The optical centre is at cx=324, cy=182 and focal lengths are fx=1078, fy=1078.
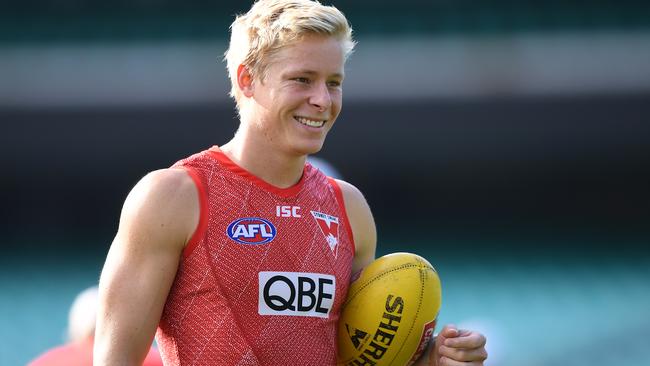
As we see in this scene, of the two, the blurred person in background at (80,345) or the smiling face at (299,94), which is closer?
the smiling face at (299,94)

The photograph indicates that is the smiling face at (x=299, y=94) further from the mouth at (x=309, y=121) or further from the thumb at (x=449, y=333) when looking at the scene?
the thumb at (x=449, y=333)

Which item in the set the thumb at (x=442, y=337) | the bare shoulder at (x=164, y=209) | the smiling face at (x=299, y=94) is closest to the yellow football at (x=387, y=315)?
the thumb at (x=442, y=337)

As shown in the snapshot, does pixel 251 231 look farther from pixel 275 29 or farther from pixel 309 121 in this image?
pixel 275 29

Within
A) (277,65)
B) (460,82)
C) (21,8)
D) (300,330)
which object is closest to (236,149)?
(277,65)

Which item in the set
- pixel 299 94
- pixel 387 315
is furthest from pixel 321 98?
pixel 387 315

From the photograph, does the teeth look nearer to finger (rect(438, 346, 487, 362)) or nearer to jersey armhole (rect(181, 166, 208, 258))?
jersey armhole (rect(181, 166, 208, 258))

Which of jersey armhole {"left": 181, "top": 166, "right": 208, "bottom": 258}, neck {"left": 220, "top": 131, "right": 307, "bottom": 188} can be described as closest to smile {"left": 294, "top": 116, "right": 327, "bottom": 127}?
neck {"left": 220, "top": 131, "right": 307, "bottom": 188}

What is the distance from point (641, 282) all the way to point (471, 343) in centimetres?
927

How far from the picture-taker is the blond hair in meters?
2.99

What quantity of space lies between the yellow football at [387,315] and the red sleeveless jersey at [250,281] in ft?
0.23

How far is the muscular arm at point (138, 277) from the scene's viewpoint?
2.85 m

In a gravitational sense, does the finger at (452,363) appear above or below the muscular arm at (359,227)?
below

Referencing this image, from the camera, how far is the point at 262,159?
3113 millimetres

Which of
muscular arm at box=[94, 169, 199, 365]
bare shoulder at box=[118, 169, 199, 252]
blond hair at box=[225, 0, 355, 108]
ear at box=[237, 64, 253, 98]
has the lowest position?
muscular arm at box=[94, 169, 199, 365]
